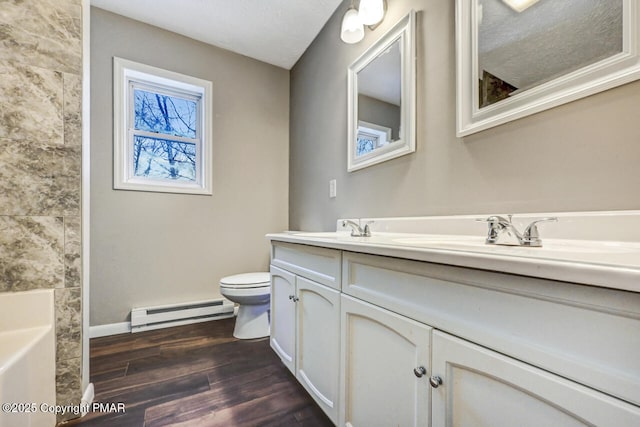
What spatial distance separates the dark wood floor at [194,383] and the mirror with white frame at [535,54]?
4.56 feet

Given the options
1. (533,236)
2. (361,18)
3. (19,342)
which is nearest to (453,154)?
(533,236)

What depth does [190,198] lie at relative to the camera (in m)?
2.16

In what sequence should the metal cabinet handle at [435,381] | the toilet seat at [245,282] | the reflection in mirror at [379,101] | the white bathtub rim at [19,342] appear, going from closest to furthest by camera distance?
the metal cabinet handle at [435,381], the white bathtub rim at [19,342], the reflection in mirror at [379,101], the toilet seat at [245,282]

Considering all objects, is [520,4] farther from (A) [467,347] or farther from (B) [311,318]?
(B) [311,318]

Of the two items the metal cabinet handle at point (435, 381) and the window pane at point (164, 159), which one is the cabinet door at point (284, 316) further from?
the window pane at point (164, 159)

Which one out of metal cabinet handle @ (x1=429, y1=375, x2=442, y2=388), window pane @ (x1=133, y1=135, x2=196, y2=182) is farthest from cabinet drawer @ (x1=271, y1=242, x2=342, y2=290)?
window pane @ (x1=133, y1=135, x2=196, y2=182)

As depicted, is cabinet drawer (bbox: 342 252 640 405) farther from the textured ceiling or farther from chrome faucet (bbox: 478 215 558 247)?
the textured ceiling

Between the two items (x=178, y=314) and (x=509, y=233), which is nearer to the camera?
(x=509, y=233)

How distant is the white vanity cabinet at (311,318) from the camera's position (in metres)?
0.96

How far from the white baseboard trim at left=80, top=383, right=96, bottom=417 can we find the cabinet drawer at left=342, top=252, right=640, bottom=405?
1.41 metres

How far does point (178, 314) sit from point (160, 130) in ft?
4.88

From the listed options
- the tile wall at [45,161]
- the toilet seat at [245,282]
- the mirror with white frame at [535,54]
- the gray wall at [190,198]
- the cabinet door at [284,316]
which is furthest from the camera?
the gray wall at [190,198]

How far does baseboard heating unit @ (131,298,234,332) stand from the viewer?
6.32ft

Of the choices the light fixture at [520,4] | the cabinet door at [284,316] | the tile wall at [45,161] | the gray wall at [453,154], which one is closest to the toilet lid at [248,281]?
the cabinet door at [284,316]
